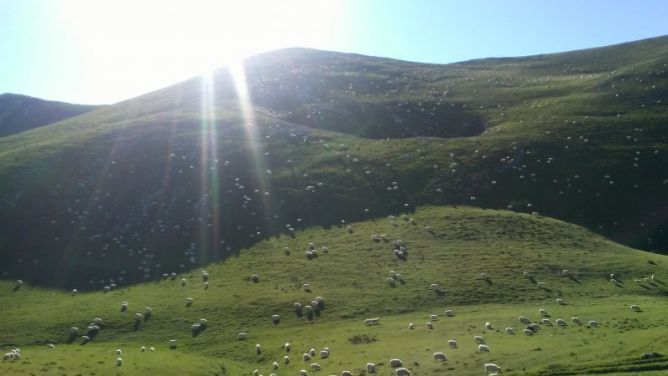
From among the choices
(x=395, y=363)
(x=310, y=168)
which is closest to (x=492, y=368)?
(x=395, y=363)

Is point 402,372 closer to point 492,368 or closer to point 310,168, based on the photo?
point 492,368

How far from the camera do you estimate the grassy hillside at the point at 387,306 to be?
131 feet

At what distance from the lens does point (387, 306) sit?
2092 inches

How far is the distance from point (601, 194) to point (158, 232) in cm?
5883

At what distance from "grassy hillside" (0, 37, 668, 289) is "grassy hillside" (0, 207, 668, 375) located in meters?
6.40

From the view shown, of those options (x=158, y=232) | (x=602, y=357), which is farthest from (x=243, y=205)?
(x=602, y=357)

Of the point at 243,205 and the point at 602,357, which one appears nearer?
the point at 602,357

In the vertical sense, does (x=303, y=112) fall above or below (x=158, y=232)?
above

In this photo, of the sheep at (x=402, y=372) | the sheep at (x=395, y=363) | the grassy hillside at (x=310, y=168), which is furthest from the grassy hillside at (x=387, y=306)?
the grassy hillside at (x=310, y=168)

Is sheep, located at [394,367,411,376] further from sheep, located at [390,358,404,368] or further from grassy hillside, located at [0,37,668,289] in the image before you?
grassy hillside, located at [0,37,668,289]

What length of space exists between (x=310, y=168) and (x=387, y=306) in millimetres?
42394

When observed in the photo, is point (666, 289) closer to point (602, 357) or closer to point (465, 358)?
point (602, 357)

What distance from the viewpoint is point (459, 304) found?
52.2 m

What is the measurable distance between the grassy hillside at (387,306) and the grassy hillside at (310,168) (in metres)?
6.40
